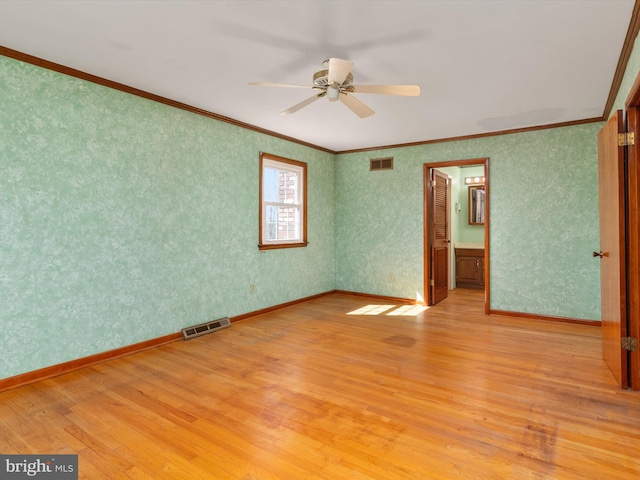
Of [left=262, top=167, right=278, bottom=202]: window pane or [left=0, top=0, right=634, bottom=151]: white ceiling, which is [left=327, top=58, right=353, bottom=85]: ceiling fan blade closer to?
[left=0, top=0, right=634, bottom=151]: white ceiling

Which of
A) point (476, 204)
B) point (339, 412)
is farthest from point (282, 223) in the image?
point (476, 204)

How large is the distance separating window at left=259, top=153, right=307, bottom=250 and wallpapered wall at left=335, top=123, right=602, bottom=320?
3.72ft

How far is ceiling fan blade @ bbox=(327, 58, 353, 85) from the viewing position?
7.73 ft

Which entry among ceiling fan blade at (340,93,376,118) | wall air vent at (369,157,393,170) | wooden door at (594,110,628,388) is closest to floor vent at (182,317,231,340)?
ceiling fan blade at (340,93,376,118)

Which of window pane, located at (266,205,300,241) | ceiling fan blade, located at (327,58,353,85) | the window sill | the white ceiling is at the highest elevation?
the white ceiling

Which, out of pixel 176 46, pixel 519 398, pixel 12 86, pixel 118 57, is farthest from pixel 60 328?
pixel 519 398

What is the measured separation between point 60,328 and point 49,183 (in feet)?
3.91

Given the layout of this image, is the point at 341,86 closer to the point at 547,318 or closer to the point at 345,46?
the point at 345,46

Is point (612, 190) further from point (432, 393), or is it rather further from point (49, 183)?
point (49, 183)

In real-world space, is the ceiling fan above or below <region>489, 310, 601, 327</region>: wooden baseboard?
above

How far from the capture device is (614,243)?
2732 millimetres

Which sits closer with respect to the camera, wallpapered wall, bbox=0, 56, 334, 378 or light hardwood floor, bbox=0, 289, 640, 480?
light hardwood floor, bbox=0, 289, 640, 480

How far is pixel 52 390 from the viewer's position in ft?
8.79

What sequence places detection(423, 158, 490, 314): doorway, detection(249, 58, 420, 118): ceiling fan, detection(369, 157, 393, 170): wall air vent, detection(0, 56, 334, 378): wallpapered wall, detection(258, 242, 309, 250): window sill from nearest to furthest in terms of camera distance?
detection(249, 58, 420, 118): ceiling fan, detection(0, 56, 334, 378): wallpapered wall, detection(258, 242, 309, 250): window sill, detection(423, 158, 490, 314): doorway, detection(369, 157, 393, 170): wall air vent
